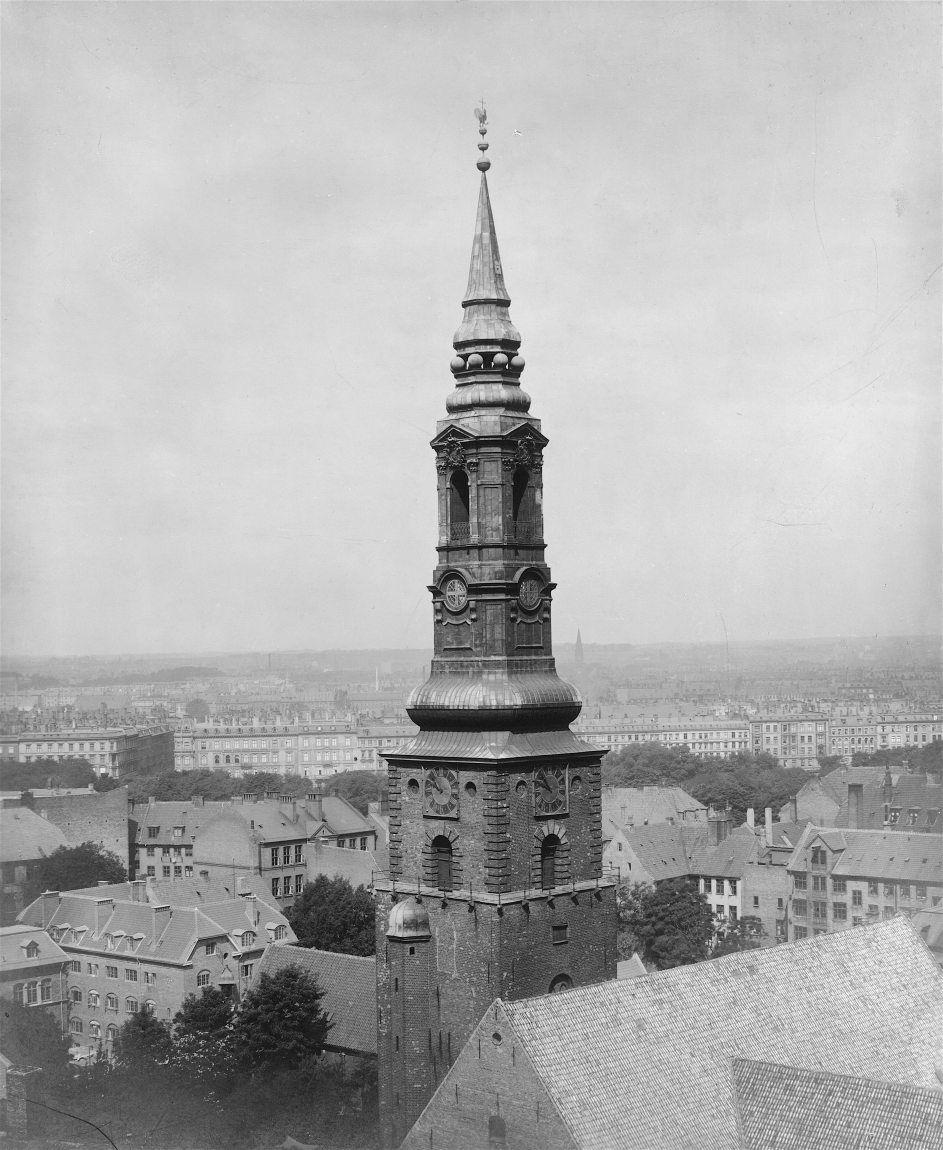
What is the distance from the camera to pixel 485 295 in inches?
1833

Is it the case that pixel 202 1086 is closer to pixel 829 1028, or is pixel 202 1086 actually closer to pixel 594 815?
pixel 594 815

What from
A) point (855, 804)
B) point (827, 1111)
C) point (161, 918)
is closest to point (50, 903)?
point (161, 918)

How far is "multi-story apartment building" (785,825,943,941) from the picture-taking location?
9494 cm

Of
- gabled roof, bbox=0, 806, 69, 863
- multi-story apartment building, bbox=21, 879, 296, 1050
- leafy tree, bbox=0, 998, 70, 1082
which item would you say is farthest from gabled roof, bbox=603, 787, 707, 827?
leafy tree, bbox=0, 998, 70, 1082

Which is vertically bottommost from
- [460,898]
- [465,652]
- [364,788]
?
[364,788]

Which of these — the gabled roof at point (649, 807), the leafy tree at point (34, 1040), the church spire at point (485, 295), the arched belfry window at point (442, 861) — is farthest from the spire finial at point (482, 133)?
the gabled roof at point (649, 807)

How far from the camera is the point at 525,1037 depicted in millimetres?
35031

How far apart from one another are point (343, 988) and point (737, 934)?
123ft

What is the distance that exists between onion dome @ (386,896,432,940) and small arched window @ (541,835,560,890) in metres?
3.99

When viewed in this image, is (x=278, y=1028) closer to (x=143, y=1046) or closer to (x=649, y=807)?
(x=143, y=1046)

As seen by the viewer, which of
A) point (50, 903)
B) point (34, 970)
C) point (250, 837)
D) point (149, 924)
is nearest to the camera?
point (34, 970)

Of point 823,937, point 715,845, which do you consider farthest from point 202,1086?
point 715,845

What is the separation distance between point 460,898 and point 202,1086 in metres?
24.4

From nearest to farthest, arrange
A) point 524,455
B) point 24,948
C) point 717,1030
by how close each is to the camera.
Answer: point 717,1030 → point 524,455 → point 24,948
